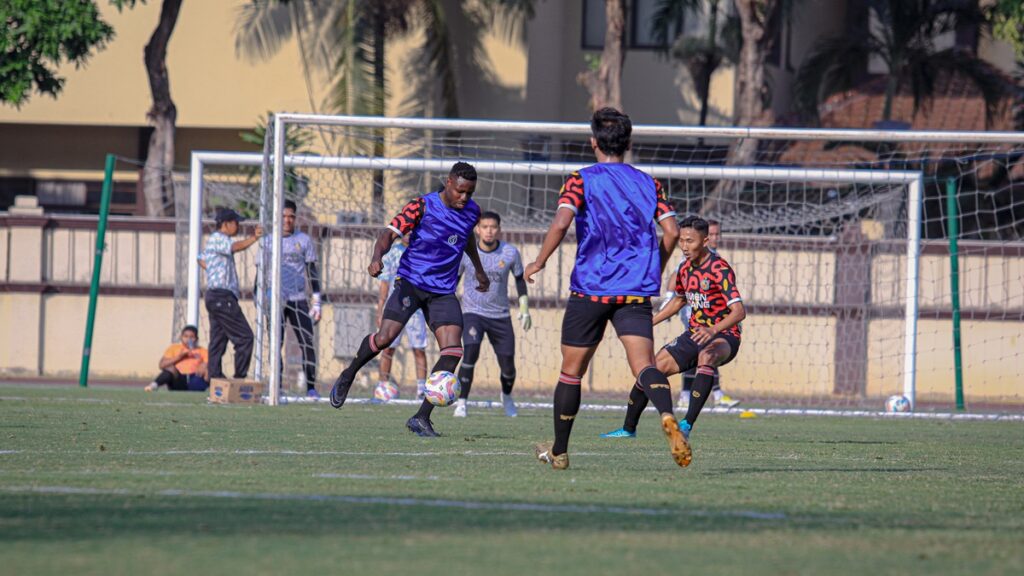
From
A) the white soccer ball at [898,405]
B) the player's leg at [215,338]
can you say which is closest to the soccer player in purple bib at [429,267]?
the player's leg at [215,338]

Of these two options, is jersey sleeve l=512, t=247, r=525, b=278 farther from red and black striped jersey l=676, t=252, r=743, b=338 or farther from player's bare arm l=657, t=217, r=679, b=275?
player's bare arm l=657, t=217, r=679, b=275

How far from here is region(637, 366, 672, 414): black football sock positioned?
7796mm

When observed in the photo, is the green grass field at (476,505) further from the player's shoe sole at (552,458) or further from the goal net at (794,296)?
the goal net at (794,296)

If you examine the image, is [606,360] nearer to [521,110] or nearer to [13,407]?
[521,110]

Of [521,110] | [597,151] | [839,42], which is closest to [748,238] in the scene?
[521,110]

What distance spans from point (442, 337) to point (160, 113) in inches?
623

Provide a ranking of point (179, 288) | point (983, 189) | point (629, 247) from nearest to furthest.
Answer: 1. point (629, 247)
2. point (179, 288)
3. point (983, 189)

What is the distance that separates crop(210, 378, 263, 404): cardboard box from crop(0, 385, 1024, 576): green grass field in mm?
3586

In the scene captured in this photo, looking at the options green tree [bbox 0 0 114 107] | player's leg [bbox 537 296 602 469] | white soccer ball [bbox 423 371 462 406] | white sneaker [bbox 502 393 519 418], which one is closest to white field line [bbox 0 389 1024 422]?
white sneaker [bbox 502 393 519 418]

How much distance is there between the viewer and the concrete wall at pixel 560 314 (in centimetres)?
2039

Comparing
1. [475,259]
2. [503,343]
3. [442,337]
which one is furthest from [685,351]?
[503,343]

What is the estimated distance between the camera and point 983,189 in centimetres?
2694

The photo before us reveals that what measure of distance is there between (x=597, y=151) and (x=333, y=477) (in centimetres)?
237

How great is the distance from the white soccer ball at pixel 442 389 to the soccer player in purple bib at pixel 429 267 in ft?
2.58
